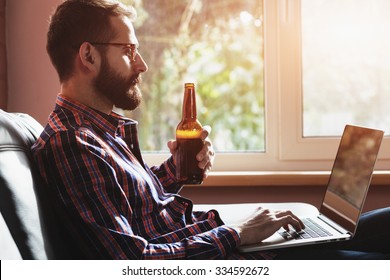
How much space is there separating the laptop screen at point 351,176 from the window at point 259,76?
61 centimetres

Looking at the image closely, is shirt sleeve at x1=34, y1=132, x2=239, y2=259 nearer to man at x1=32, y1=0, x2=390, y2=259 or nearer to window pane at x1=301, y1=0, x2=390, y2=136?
man at x1=32, y1=0, x2=390, y2=259

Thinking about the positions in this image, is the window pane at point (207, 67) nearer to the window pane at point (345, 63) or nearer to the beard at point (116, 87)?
the window pane at point (345, 63)

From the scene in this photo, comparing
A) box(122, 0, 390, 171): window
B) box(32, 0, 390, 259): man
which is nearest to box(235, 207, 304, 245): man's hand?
box(32, 0, 390, 259): man

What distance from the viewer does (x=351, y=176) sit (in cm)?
149

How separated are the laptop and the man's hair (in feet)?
2.08

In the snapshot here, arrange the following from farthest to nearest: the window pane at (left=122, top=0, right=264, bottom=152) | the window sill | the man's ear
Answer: the window pane at (left=122, top=0, right=264, bottom=152), the window sill, the man's ear

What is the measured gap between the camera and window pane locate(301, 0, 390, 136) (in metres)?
2.15

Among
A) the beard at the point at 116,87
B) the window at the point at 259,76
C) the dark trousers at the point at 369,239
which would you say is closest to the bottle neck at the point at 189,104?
the beard at the point at 116,87

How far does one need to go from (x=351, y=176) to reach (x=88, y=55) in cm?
78

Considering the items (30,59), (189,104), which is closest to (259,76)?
(189,104)

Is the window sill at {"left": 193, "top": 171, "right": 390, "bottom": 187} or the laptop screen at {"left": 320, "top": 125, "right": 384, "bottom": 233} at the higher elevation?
the laptop screen at {"left": 320, "top": 125, "right": 384, "bottom": 233}

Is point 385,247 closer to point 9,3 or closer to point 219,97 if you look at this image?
point 219,97

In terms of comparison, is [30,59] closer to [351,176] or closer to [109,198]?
[109,198]

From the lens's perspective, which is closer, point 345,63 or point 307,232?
point 307,232
